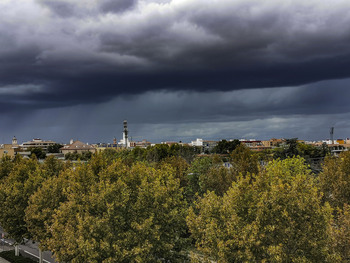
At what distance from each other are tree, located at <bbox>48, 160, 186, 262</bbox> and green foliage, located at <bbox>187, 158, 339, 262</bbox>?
542cm

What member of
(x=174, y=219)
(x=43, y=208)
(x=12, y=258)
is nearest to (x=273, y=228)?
(x=174, y=219)

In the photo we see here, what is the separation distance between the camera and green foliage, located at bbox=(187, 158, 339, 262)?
1950 cm

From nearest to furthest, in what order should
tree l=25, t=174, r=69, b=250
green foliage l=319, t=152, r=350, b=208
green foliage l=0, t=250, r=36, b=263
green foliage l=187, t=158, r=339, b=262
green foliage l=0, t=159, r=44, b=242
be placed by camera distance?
green foliage l=187, t=158, r=339, b=262
tree l=25, t=174, r=69, b=250
green foliage l=319, t=152, r=350, b=208
green foliage l=0, t=159, r=44, b=242
green foliage l=0, t=250, r=36, b=263

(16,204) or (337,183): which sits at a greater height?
(337,183)

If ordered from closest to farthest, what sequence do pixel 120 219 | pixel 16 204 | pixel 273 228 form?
pixel 273 228 → pixel 120 219 → pixel 16 204

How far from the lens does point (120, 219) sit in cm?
2566

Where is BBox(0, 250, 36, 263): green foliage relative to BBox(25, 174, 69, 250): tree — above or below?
below

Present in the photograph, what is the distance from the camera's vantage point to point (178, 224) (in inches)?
1104

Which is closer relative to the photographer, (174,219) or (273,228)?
(273,228)

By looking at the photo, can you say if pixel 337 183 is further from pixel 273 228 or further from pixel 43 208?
pixel 43 208

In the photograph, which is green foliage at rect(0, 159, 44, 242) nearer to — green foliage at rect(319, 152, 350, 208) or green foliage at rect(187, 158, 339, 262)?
green foliage at rect(187, 158, 339, 262)

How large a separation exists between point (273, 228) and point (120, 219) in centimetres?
1145

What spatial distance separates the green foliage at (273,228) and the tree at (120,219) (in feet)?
17.8

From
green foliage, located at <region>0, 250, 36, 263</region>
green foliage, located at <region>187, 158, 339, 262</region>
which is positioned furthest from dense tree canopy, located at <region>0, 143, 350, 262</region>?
green foliage, located at <region>0, 250, 36, 263</region>
